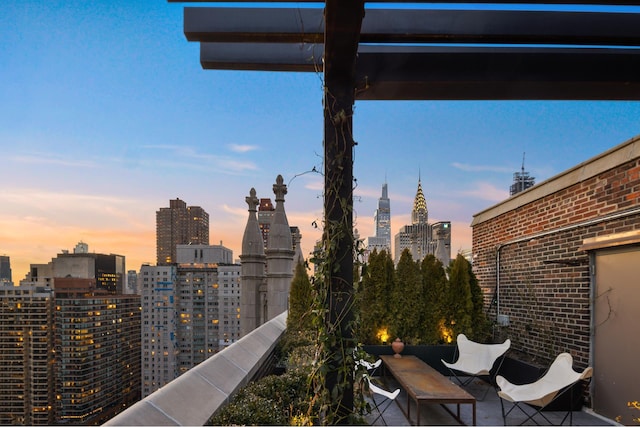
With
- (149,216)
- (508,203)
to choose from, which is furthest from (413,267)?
(149,216)

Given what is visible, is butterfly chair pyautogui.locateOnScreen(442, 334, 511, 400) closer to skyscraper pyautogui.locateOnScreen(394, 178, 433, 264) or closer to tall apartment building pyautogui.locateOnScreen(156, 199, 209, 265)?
skyscraper pyautogui.locateOnScreen(394, 178, 433, 264)

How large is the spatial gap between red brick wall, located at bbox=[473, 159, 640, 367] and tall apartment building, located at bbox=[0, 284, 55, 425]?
35.5 meters

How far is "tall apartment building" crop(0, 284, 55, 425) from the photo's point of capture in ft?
92.2

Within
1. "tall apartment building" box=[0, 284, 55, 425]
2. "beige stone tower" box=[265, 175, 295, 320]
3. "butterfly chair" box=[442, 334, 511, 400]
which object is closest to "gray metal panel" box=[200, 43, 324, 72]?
"beige stone tower" box=[265, 175, 295, 320]

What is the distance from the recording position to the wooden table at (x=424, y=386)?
3449 mm

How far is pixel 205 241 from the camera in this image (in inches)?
2025

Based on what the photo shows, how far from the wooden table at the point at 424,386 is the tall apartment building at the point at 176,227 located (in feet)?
166

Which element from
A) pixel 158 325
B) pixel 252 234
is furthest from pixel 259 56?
pixel 158 325

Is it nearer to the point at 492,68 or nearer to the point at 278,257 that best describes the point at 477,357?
the point at 278,257

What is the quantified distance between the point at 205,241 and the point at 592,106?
49.6 meters

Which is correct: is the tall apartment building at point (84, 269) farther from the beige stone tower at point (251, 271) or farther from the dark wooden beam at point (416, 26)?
the dark wooden beam at point (416, 26)

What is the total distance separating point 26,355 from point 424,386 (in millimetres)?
38631

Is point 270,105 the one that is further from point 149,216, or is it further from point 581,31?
point 149,216

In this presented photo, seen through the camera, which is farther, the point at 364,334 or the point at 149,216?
the point at 149,216
